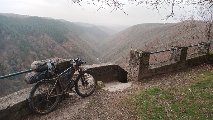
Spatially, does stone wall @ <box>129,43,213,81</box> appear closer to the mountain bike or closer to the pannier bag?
the mountain bike

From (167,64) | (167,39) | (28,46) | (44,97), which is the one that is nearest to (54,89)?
(44,97)

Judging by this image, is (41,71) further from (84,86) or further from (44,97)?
(84,86)

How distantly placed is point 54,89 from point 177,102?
345cm

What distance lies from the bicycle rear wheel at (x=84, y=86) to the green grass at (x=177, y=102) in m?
1.38

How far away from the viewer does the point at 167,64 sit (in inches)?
506

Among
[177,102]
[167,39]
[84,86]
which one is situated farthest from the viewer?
[167,39]

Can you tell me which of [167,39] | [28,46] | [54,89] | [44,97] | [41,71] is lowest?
[28,46]

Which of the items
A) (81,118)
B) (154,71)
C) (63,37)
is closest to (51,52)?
(63,37)

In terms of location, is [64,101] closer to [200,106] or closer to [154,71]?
[200,106]

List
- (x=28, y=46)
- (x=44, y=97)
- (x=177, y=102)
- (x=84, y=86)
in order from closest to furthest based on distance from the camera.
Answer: (x=44, y=97), (x=177, y=102), (x=84, y=86), (x=28, y=46)

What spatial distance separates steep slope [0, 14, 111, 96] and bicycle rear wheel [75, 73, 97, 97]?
3616 cm

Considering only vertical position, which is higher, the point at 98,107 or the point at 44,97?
the point at 44,97

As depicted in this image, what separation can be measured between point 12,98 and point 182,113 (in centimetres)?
434

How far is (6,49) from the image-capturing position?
60.6 m
